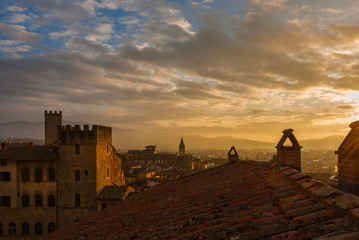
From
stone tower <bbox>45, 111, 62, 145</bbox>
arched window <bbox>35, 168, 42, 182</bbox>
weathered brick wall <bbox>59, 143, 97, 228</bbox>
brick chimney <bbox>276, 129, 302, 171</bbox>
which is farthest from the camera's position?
stone tower <bbox>45, 111, 62, 145</bbox>

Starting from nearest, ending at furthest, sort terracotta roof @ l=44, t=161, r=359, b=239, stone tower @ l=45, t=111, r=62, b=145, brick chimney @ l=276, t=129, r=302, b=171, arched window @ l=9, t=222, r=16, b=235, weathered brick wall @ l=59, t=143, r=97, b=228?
terracotta roof @ l=44, t=161, r=359, b=239 → brick chimney @ l=276, t=129, r=302, b=171 → weathered brick wall @ l=59, t=143, r=97, b=228 → arched window @ l=9, t=222, r=16, b=235 → stone tower @ l=45, t=111, r=62, b=145

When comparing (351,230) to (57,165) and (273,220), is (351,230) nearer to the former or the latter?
(273,220)

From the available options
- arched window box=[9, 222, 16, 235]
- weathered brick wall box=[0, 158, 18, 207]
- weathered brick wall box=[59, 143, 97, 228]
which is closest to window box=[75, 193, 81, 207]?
weathered brick wall box=[59, 143, 97, 228]

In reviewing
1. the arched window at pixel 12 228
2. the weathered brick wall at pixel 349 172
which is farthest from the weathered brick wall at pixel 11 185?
the weathered brick wall at pixel 349 172

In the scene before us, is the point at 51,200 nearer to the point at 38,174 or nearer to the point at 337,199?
the point at 38,174

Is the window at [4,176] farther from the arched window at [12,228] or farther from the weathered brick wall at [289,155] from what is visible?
the weathered brick wall at [289,155]

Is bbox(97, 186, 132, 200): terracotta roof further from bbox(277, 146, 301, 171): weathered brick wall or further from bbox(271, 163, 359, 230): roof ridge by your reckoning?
bbox(271, 163, 359, 230): roof ridge

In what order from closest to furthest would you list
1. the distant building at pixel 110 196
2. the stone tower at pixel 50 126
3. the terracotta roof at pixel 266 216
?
the terracotta roof at pixel 266 216
the distant building at pixel 110 196
the stone tower at pixel 50 126

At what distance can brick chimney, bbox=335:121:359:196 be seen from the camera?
6328 mm

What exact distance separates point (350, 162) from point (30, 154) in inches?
1292

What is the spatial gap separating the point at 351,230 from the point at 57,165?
31619 millimetres

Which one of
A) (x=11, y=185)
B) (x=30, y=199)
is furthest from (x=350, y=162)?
(x=11, y=185)

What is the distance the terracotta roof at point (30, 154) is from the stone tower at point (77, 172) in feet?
5.28

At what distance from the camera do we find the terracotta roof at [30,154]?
1158 inches
